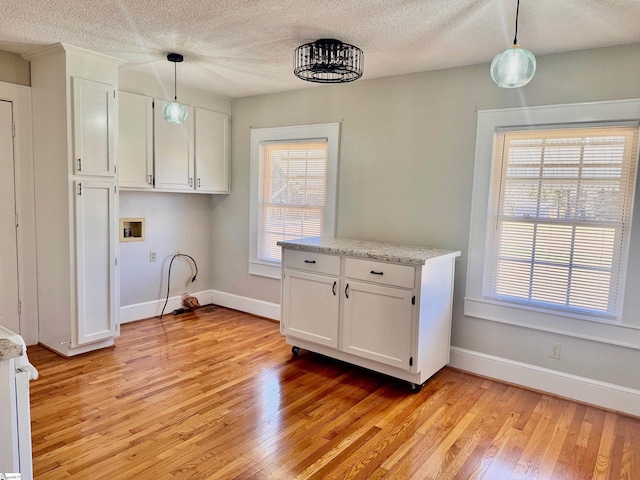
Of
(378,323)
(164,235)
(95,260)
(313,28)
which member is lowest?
(378,323)

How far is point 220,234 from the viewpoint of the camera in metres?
5.04

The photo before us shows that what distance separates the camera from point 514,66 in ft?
6.44

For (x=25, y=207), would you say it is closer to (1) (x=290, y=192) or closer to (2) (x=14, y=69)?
(2) (x=14, y=69)

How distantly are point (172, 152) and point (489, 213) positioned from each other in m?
2.94

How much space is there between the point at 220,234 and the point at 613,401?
3891 millimetres

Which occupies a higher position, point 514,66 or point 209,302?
point 514,66

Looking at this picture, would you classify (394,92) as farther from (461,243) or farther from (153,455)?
(153,455)

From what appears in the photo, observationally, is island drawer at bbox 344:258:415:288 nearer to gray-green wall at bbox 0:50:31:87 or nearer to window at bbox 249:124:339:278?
window at bbox 249:124:339:278

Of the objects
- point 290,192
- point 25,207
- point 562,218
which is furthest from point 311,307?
point 25,207

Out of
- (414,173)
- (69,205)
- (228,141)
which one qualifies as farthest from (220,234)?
(414,173)

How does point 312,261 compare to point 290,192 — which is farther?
point 290,192

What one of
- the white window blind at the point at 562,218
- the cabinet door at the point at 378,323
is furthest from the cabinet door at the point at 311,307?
the white window blind at the point at 562,218

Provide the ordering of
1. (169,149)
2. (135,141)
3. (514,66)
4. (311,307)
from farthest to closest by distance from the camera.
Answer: (169,149) < (135,141) < (311,307) < (514,66)

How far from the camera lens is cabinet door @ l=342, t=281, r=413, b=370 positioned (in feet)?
9.86
